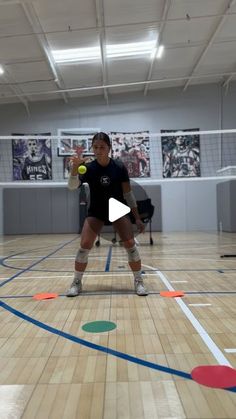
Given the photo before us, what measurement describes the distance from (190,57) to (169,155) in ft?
12.3

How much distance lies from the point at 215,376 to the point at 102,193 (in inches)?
83.9

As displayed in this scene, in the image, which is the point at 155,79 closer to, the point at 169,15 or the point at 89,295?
the point at 169,15

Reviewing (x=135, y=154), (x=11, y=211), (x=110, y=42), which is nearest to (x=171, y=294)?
(x=110, y=42)

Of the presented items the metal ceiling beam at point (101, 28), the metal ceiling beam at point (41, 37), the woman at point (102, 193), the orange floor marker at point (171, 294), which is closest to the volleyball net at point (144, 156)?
the metal ceiling beam at point (41, 37)

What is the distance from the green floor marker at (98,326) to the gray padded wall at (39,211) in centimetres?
1339

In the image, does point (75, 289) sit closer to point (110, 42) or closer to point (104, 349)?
point (104, 349)

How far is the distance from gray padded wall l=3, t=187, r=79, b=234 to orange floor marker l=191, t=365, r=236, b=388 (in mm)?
14335

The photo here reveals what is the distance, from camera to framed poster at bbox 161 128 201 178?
15.4m

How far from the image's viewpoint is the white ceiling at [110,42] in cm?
984

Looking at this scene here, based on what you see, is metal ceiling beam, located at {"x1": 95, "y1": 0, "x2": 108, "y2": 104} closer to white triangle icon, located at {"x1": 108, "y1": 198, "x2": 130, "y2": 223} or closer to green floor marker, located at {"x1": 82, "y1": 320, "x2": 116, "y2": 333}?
white triangle icon, located at {"x1": 108, "y1": 198, "x2": 130, "y2": 223}

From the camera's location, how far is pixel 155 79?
49.4 ft

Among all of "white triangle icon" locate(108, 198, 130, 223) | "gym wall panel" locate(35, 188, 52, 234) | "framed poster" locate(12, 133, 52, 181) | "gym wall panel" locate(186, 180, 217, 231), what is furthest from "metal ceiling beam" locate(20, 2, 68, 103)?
"white triangle icon" locate(108, 198, 130, 223)

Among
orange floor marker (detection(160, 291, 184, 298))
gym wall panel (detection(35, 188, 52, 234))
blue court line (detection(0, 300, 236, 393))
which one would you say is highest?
gym wall panel (detection(35, 188, 52, 234))

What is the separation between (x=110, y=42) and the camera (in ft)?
38.1
